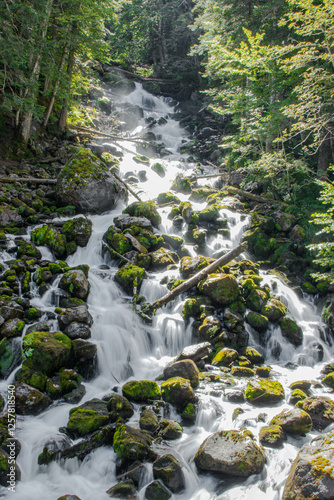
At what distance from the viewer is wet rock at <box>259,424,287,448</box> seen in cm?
489

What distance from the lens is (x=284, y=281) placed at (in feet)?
33.2

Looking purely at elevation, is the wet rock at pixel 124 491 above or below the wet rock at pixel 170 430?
below

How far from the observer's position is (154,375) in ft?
22.2

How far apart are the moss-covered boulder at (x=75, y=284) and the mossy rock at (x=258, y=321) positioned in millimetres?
4536

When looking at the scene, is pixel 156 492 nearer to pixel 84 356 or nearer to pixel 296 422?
pixel 296 422

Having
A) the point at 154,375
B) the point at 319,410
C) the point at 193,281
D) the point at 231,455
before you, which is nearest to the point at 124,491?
the point at 231,455

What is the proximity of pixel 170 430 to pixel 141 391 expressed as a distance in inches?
37.7

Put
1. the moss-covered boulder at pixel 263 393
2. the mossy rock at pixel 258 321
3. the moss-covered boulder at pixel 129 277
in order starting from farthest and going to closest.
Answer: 1. the moss-covered boulder at pixel 129 277
2. the mossy rock at pixel 258 321
3. the moss-covered boulder at pixel 263 393

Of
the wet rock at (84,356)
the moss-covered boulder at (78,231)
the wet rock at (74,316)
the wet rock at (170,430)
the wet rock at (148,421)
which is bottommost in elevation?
the wet rock at (170,430)

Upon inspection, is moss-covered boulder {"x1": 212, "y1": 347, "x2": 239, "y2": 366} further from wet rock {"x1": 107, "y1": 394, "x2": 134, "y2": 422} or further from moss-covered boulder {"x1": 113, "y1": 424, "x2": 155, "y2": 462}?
moss-covered boulder {"x1": 113, "y1": 424, "x2": 155, "y2": 462}

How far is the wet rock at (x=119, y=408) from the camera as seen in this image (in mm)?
5094

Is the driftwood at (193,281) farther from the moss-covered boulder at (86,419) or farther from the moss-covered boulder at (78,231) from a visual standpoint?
the moss-covered boulder at (86,419)

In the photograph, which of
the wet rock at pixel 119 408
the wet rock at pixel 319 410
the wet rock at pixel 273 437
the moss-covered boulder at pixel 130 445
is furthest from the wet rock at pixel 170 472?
the wet rock at pixel 319 410

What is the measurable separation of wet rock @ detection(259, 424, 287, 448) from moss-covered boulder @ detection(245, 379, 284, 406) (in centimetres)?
88
